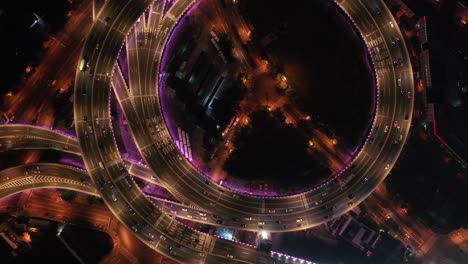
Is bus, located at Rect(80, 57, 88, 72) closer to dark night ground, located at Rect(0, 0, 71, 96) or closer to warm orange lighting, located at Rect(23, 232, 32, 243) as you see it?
dark night ground, located at Rect(0, 0, 71, 96)

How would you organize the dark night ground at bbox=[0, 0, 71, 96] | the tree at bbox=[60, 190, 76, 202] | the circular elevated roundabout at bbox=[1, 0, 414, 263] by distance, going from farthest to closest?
the tree at bbox=[60, 190, 76, 202] < the dark night ground at bbox=[0, 0, 71, 96] < the circular elevated roundabout at bbox=[1, 0, 414, 263]

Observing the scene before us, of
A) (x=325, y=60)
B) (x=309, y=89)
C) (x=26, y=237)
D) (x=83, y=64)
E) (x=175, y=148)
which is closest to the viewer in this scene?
(x=83, y=64)

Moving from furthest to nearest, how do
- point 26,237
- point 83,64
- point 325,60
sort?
point 325,60 → point 26,237 → point 83,64

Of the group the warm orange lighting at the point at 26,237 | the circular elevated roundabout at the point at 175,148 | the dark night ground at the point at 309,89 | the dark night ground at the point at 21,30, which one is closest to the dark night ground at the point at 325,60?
the dark night ground at the point at 309,89

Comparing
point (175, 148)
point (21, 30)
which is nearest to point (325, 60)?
point (175, 148)

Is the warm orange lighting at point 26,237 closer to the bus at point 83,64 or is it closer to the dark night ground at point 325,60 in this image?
the bus at point 83,64

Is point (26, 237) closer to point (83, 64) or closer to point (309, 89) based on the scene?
point (83, 64)

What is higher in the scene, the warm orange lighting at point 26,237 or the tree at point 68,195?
the tree at point 68,195

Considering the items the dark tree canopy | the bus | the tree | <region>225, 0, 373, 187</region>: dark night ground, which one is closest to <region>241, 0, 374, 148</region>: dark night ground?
<region>225, 0, 373, 187</region>: dark night ground
